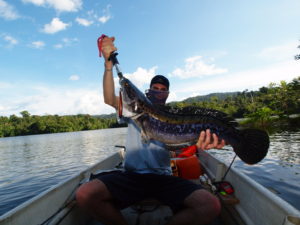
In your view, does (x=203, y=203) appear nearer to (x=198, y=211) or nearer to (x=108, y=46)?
(x=198, y=211)

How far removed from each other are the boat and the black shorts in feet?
2.68

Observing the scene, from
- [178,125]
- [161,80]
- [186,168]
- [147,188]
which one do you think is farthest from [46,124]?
[178,125]

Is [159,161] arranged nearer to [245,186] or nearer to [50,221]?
[245,186]

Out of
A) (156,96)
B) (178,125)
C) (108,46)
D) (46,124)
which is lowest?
(178,125)

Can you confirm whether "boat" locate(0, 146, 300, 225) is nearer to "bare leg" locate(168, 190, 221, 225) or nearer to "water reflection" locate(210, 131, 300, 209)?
"bare leg" locate(168, 190, 221, 225)

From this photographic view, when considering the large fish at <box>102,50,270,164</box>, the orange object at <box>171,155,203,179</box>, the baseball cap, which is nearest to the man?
the large fish at <box>102,50,270,164</box>

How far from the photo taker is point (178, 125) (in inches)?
127

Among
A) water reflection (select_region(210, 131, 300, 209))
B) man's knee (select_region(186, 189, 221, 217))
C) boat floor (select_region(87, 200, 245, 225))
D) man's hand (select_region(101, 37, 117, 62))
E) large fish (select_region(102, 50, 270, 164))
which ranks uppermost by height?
man's hand (select_region(101, 37, 117, 62))

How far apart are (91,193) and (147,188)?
2.96 ft

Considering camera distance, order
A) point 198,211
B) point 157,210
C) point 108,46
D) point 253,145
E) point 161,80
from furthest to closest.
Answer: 1. point 161,80
2. point 157,210
3. point 108,46
4. point 253,145
5. point 198,211

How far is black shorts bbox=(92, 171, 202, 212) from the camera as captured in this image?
3184 millimetres

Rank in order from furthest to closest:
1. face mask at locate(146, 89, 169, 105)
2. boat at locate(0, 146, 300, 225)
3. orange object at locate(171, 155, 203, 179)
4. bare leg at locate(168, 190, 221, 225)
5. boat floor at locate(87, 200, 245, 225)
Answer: orange object at locate(171, 155, 203, 179)
face mask at locate(146, 89, 169, 105)
boat floor at locate(87, 200, 245, 225)
bare leg at locate(168, 190, 221, 225)
boat at locate(0, 146, 300, 225)

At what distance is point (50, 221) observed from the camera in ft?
11.0

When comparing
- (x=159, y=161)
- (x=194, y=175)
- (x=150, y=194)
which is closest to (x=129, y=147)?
(x=159, y=161)
